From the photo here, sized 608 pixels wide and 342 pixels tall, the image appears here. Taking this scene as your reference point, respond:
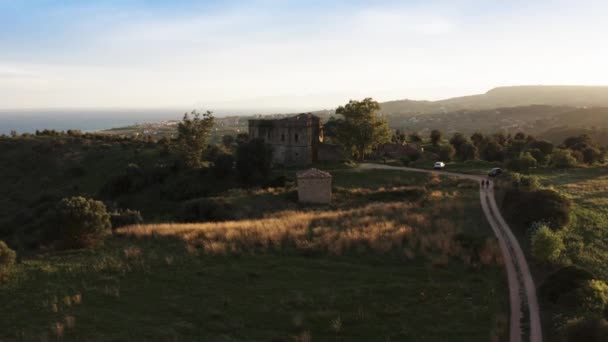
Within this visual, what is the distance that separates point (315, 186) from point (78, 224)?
75.5 feet

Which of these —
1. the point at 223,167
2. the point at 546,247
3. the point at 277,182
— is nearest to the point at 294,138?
the point at 223,167

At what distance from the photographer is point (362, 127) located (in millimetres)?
62344

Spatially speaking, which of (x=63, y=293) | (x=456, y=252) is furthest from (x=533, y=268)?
(x=63, y=293)

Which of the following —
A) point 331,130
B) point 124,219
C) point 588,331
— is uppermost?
point 331,130

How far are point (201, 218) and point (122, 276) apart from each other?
18.4 metres

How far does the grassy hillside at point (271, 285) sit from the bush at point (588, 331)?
71.0 inches

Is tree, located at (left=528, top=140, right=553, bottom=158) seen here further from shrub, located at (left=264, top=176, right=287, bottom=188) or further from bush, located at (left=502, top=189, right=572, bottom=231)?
bush, located at (left=502, top=189, right=572, bottom=231)

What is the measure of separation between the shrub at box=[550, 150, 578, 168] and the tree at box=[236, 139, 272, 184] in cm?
3807

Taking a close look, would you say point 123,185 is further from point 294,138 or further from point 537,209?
point 537,209

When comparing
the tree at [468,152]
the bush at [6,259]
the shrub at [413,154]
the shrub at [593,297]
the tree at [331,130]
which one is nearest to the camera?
the shrub at [593,297]

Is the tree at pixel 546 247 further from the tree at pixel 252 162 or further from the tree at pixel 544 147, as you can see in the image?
the tree at pixel 544 147

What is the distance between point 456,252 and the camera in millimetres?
21562

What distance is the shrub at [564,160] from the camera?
5759 centimetres

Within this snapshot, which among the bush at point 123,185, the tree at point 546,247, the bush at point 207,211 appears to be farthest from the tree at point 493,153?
the bush at point 123,185
